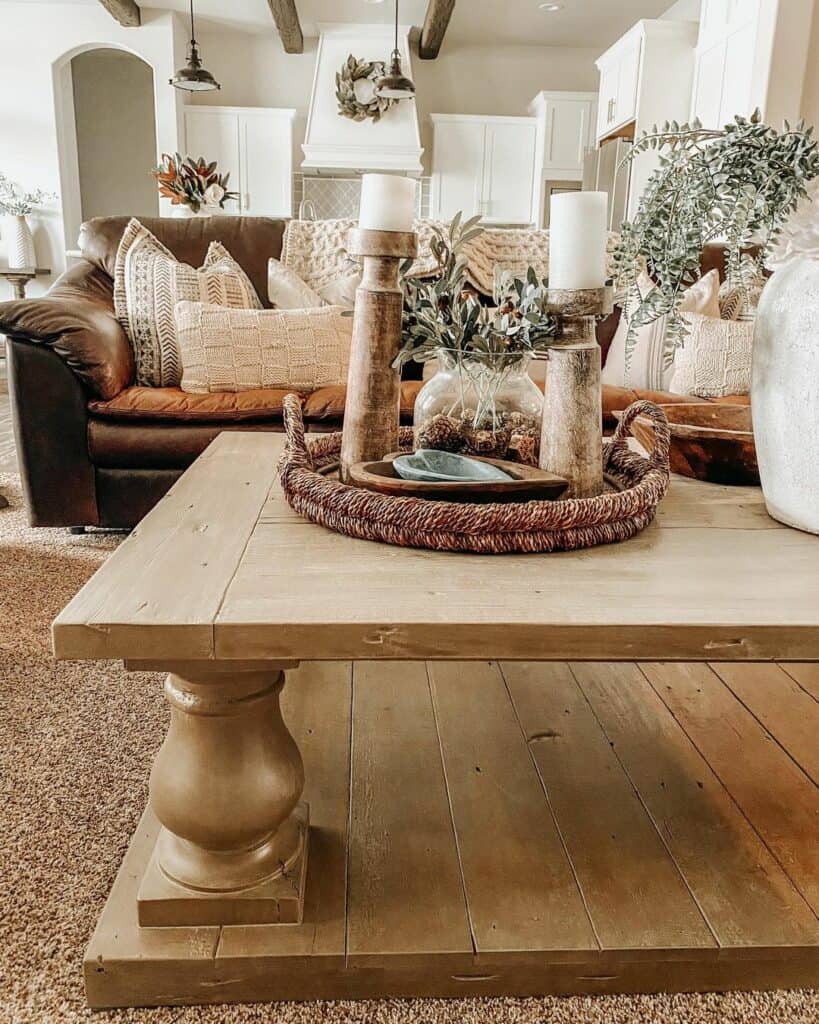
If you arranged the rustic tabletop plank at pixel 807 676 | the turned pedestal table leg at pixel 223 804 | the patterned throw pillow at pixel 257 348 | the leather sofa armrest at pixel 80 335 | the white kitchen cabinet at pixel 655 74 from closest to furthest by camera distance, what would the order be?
the turned pedestal table leg at pixel 223 804
the rustic tabletop plank at pixel 807 676
the leather sofa armrest at pixel 80 335
the patterned throw pillow at pixel 257 348
the white kitchen cabinet at pixel 655 74

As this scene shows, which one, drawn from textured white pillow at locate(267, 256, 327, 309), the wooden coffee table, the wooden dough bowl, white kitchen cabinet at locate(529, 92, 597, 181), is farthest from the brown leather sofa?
white kitchen cabinet at locate(529, 92, 597, 181)

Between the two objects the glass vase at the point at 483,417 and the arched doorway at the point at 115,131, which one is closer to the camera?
the glass vase at the point at 483,417

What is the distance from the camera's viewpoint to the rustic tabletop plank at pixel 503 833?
944mm

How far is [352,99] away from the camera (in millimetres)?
7070

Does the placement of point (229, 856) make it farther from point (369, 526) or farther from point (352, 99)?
point (352, 99)

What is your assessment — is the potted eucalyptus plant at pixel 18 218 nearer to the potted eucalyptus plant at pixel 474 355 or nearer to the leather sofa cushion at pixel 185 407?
the leather sofa cushion at pixel 185 407

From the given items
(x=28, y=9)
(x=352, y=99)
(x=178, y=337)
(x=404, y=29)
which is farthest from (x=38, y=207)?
(x=178, y=337)

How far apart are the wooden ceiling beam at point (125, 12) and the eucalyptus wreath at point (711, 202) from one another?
22.3 feet

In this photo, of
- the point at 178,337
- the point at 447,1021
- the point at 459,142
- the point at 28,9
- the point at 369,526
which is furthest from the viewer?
the point at 459,142

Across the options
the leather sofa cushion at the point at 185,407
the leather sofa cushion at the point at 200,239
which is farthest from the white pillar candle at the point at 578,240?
the leather sofa cushion at the point at 200,239

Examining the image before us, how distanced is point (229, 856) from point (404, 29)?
7676 millimetres

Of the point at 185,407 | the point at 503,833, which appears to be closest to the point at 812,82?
the point at 185,407

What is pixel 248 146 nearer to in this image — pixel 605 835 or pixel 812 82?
pixel 812 82

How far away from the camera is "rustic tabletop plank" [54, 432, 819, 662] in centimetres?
78
